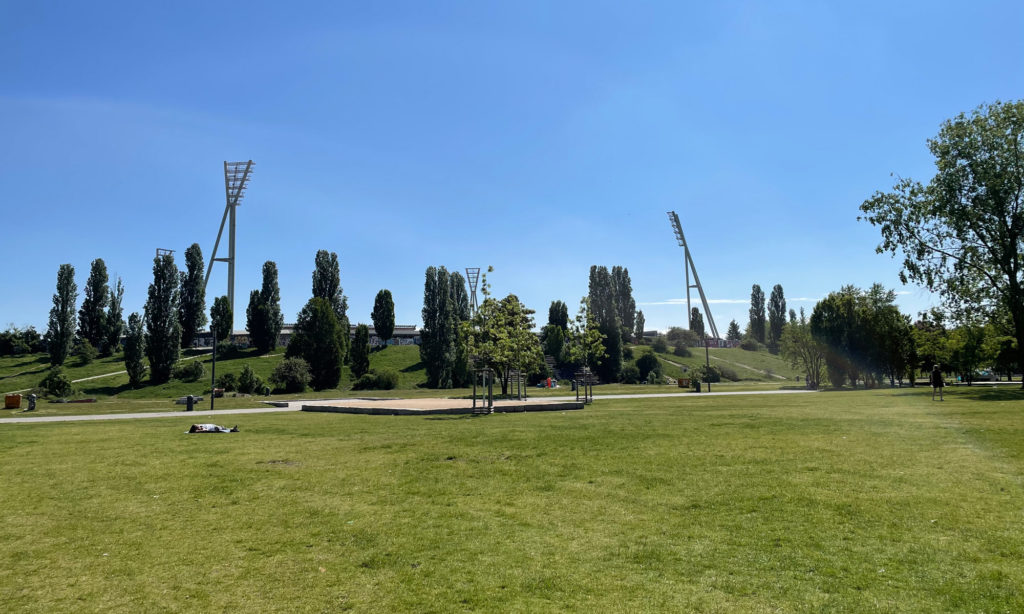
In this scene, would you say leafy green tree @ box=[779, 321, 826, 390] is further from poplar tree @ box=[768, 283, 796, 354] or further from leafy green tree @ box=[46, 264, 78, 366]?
leafy green tree @ box=[46, 264, 78, 366]

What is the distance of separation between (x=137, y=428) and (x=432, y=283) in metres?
57.5

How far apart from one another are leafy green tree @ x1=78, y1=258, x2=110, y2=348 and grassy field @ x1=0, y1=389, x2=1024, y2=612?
78007 mm

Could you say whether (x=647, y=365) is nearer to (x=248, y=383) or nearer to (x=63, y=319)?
(x=248, y=383)

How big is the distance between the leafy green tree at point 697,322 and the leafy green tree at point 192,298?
96.5 metres

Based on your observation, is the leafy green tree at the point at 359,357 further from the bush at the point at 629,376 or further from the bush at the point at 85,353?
the bush at the point at 85,353

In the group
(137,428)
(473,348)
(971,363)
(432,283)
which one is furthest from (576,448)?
(432,283)

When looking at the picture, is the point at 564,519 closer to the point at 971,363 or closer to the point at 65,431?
the point at 65,431

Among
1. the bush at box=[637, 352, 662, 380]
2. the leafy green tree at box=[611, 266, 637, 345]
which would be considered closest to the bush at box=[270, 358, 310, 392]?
the bush at box=[637, 352, 662, 380]

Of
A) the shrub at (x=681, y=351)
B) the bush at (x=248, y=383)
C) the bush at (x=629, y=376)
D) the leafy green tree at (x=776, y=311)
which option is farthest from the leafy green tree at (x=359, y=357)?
the leafy green tree at (x=776, y=311)

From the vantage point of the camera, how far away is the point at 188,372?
5897 cm

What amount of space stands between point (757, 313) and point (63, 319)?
12918 centimetres

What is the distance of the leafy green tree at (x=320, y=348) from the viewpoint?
57094mm

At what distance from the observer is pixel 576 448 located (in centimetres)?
1279

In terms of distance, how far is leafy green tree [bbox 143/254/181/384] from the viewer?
5722 cm
